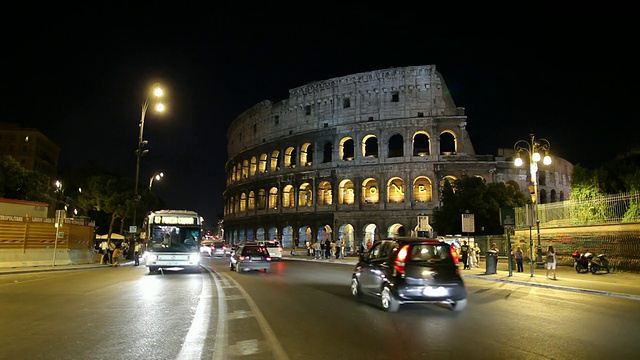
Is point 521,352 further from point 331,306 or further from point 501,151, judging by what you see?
point 501,151

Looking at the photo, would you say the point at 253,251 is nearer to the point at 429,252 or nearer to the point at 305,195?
the point at 429,252

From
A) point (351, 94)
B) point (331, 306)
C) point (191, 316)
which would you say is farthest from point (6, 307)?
point (351, 94)

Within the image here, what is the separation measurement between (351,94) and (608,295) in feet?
148

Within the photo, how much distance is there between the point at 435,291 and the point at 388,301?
1.04 meters

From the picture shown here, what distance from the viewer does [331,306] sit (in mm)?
10562

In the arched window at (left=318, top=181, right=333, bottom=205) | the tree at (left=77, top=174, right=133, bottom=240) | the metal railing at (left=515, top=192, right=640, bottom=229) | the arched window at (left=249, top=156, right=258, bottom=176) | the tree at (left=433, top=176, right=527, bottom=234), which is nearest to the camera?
the metal railing at (left=515, top=192, right=640, bottom=229)

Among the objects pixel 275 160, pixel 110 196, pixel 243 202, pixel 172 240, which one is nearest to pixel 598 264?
pixel 172 240

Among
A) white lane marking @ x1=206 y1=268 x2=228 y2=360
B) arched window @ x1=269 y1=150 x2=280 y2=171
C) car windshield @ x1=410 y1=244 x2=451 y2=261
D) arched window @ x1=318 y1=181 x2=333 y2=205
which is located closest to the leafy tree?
arched window @ x1=269 y1=150 x2=280 y2=171

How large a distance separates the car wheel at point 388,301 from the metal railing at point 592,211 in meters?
13.5

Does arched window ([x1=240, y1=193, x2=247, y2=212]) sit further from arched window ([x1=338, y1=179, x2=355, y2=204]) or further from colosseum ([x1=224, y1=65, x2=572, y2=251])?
arched window ([x1=338, y1=179, x2=355, y2=204])

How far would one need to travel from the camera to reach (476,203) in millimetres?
41438

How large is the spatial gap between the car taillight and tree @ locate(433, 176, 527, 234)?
32385mm

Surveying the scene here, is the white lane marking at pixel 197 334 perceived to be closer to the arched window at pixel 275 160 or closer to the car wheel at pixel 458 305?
the car wheel at pixel 458 305

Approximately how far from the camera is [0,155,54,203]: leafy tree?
39.7 m
